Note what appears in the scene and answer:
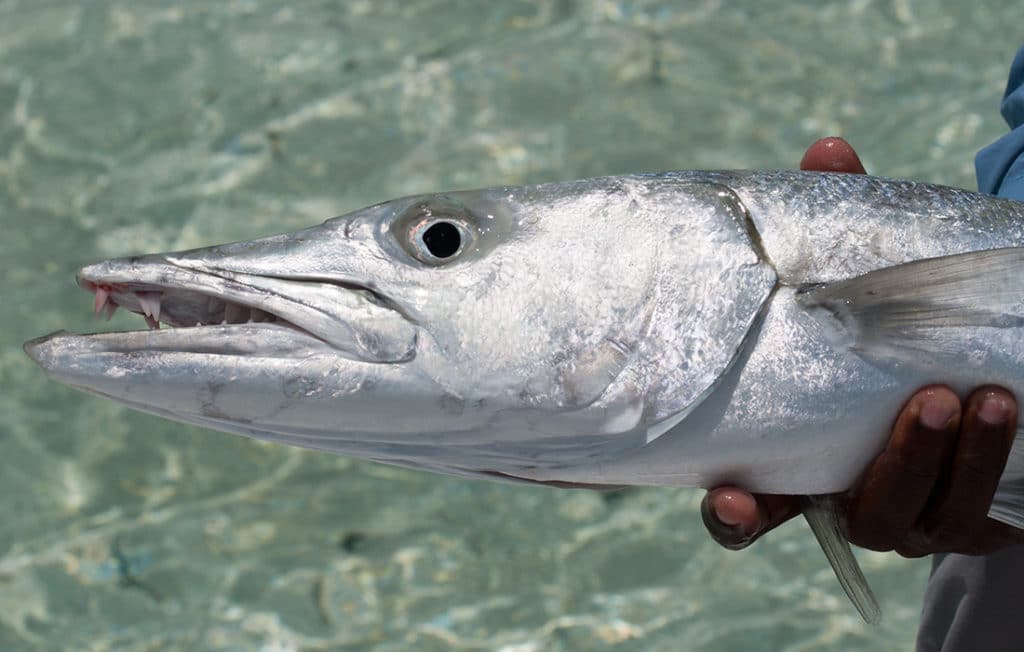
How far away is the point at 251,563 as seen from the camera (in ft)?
12.6

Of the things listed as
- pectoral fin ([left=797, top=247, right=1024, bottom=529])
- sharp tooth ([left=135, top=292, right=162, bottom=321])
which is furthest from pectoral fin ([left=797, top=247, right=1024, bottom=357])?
sharp tooth ([left=135, top=292, right=162, bottom=321])

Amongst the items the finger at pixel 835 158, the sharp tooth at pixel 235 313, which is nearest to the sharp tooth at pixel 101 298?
the sharp tooth at pixel 235 313

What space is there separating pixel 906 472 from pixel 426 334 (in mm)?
850

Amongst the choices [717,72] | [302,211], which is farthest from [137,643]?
[717,72]

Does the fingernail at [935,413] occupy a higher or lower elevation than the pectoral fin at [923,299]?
lower

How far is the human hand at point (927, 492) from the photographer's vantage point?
73.3 inches

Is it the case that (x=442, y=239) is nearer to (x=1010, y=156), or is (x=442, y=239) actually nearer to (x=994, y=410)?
(x=994, y=410)

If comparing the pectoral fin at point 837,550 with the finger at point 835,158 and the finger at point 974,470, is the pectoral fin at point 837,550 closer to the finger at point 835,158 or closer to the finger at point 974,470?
the finger at point 974,470

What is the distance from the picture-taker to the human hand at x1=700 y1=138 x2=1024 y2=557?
1.86 metres

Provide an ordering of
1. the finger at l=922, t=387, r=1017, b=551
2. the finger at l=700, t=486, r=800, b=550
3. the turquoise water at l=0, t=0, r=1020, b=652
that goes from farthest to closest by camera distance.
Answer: the turquoise water at l=0, t=0, r=1020, b=652
the finger at l=700, t=486, r=800, b=550
the finger at l=922, t=387, r=1017, b=551

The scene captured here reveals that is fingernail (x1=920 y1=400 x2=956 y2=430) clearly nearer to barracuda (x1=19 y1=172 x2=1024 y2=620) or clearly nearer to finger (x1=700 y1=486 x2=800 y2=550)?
barracuda (x1=19 y1=172 x2=1024 y2=620)

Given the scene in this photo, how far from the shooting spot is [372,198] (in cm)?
514

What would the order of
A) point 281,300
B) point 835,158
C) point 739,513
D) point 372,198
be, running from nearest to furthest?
point 281,300 < point 739,513 < point 835,158 < point 372,198

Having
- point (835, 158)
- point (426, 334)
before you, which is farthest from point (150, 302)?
point (835, 158)
